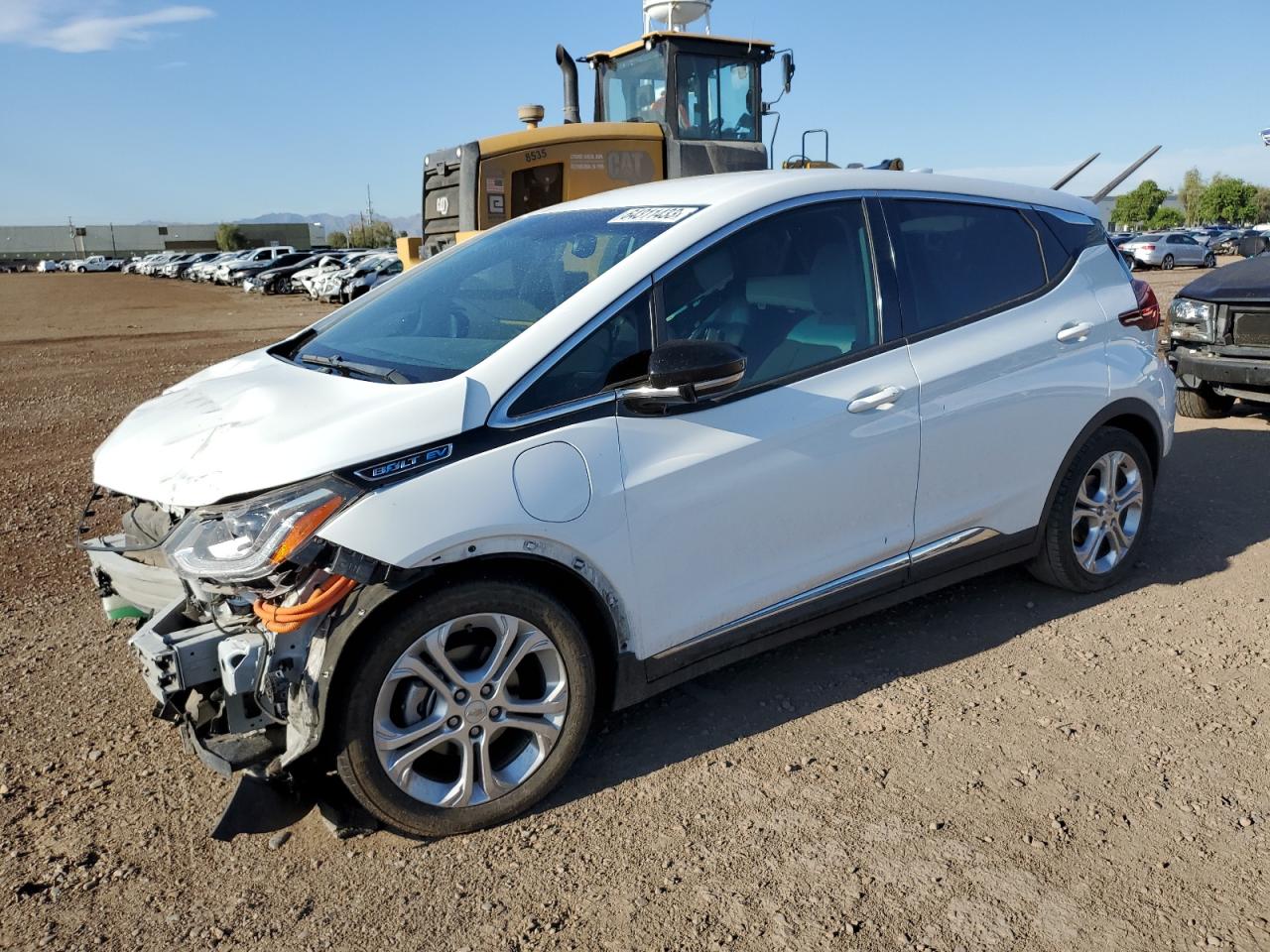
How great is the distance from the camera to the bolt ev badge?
274cm

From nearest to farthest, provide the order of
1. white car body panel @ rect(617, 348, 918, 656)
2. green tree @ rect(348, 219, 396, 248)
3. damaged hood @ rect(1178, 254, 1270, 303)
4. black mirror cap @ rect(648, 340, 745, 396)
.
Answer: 1. black mirror cap @ rect(648, 340, 745, 396)
2. white car body panel @ rect(617, 348, 918, 656)
3. damaged hood @ rect(1178, 254, 1270, 303)
4. green tree @ rect(348, 219, 396, 248)

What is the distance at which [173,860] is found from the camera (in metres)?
2.89

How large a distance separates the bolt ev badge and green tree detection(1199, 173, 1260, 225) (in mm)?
108186

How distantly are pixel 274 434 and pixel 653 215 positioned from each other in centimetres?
153

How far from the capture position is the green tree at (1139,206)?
102m

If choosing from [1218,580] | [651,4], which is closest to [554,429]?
[1218,580]

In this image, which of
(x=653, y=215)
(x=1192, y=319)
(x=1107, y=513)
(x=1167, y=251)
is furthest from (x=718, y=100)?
(x=1167, y=251)

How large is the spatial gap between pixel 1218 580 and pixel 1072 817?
237 centimetres

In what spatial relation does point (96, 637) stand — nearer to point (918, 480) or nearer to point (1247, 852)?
point (918, 480)

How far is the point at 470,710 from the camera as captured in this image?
2.92 meters

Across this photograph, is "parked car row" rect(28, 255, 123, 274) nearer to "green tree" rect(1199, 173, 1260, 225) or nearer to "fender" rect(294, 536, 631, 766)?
"fender" rect(294, 536, 631, 766)

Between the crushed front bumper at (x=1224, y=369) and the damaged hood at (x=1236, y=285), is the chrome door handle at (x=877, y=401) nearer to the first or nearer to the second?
the crushed front bumper at (x=1224, y=369)

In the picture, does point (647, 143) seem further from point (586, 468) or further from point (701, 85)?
point (586, 468)

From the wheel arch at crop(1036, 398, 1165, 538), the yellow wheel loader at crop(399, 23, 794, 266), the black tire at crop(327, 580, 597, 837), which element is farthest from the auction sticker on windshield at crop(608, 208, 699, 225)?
the yellow wheel loader at crop(399, 23, 794, 266)
